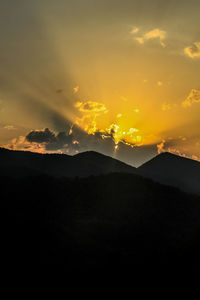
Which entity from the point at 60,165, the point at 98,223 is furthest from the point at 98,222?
the point at 60,165

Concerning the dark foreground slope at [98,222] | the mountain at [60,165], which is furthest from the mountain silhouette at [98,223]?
the mountain at [60,165]

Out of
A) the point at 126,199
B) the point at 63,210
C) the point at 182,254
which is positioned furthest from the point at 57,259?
the point at 126,199

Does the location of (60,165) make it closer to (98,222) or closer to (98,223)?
(98,222)

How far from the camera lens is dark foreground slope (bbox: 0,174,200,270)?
3584cm

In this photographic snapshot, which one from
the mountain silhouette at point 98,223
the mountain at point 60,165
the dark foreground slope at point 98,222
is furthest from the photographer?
the mountain at point 60,165

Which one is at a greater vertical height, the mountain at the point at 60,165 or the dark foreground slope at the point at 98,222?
the mountain at the point at 60,165

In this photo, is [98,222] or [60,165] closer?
[98,222]

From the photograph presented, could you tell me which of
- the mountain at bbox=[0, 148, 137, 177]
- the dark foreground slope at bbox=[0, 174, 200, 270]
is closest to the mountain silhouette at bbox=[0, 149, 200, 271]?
the dark foreground slope at bbox=[0, 174, 200, 270]

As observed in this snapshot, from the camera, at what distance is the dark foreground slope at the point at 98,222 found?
35844 mm

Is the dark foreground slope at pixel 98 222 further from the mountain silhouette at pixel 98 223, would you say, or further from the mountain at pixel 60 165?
the mountain at pixel 60 165

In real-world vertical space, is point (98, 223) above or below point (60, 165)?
below

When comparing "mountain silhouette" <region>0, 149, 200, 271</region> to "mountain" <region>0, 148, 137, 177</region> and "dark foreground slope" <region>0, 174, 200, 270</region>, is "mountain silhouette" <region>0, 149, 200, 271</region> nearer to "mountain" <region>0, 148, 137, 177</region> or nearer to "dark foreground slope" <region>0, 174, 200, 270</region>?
"dark foreground slope" <region>0, 174, 200, 270</region>

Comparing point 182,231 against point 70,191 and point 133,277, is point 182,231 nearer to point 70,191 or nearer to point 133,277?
point 133,277

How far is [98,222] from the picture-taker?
59375mm
